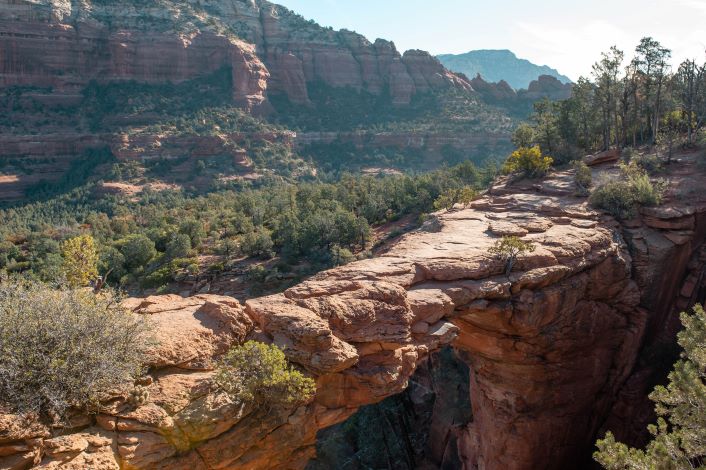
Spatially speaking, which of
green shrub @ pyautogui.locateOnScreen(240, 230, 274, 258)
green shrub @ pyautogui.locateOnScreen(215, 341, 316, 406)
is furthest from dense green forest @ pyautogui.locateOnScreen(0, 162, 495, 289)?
green shrub @ pyautogui.locateOnScreen(215, 341, 316, 406)

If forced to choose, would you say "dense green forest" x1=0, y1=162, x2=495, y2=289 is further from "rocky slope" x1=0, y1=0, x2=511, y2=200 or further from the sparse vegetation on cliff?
"rocky slope" x1=0, y1=0, x2=511, y2=200

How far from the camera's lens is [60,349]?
8.16m

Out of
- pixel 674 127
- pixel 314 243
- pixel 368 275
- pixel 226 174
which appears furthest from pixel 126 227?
pixel 674 127

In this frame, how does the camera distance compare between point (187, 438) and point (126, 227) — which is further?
point (126, 227)

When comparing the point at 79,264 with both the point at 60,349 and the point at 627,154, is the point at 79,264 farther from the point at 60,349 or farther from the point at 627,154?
the point at 627,154

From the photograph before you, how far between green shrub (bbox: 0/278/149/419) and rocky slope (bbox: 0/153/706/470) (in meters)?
0.44

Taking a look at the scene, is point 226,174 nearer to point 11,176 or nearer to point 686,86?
point 11,176

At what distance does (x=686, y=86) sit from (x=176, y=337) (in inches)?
1380

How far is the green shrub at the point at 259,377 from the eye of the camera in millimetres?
9398

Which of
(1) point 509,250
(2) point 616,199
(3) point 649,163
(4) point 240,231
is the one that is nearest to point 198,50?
(4) point 240,231

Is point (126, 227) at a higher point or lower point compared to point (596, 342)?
lower

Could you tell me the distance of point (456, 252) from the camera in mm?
15586

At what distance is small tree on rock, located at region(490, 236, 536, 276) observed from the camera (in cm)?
1525

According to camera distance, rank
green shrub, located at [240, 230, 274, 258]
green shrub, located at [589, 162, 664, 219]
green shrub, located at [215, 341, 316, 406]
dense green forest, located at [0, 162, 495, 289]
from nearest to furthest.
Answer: green shrub, located at [215, 341, 316, 406] < green shrub, located at [589, 162, 664, 219] < dense green forest, located at [0, 162, 495, 289] < green shrub, located at [240, 230, 274, 258]
